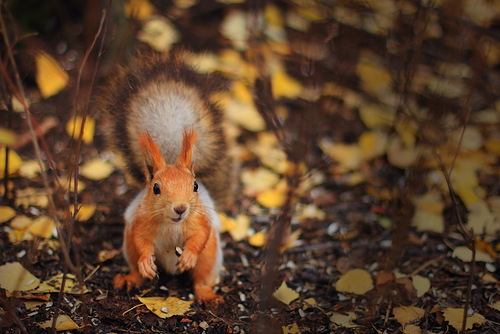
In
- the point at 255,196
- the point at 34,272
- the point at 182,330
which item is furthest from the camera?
the point at 255,196

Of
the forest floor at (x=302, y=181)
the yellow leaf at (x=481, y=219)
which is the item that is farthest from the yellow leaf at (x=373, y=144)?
the yellow leaf at (x=481, y=219)

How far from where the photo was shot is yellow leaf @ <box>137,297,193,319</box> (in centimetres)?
149

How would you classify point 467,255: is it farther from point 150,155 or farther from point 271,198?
point 150,155

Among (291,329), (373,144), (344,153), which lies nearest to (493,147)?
(373,144)

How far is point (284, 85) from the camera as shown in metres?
2.63

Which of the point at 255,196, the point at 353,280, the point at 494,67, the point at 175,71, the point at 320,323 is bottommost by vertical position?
the point at 320,323

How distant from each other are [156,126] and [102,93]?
0.87 ft

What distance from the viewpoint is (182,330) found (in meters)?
1.50

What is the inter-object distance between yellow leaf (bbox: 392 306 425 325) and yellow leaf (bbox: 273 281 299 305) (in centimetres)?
30

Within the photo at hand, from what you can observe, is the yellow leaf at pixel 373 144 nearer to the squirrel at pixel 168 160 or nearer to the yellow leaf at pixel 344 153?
the yellow leaf at pixel 344 153

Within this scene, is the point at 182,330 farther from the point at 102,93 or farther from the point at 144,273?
the point at 102,93

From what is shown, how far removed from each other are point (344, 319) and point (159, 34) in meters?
1.83

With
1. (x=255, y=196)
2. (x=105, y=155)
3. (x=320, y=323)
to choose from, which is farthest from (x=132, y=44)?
(x=320, y=323)

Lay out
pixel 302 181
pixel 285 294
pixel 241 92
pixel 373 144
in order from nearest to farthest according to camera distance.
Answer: pixel 302 181 < pixel 285 294 < pixel 373 144 < pixel 241 92
